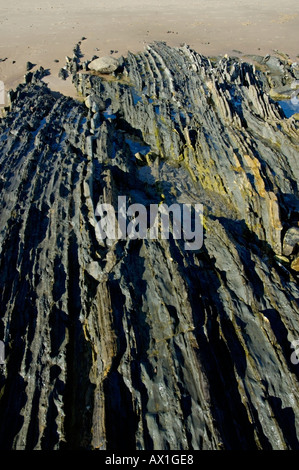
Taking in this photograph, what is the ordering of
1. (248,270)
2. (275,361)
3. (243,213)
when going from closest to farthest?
1. (275,361)
2. (248,270)
3. (243,213)

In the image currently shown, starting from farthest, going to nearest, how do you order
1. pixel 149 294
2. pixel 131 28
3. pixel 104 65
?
pixel 131 28 < pixel 104 65 < pixel 149 294

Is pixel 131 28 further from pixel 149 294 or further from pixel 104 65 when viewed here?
pixel 149 294

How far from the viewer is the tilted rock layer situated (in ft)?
29.1

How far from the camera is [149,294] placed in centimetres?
1162

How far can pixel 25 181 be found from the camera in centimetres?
1719

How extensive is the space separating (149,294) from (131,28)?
50028 mm

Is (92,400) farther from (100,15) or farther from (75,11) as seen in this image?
(75,11)

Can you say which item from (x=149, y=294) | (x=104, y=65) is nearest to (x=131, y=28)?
(x=104, y=65)

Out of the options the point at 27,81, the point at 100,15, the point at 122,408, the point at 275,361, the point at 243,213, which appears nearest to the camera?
the point at 122,408

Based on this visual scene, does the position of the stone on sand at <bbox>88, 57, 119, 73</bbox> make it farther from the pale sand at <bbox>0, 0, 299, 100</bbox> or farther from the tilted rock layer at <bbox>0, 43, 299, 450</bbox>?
the tilted rock layer at <bbox>0, 43, 299, 450</bbox>

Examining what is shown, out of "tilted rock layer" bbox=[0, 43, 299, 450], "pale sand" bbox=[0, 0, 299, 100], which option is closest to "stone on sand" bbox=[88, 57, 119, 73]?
"pale sand" bbox=[0, 0, 299, 100]

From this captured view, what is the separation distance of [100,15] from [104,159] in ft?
160

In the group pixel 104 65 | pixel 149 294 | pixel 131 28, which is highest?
pixel 131 28

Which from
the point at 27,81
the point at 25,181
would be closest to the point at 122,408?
the point at 25,181
